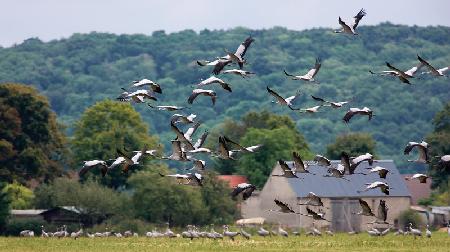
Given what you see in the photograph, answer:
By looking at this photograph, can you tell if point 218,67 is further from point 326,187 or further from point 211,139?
point 211,139

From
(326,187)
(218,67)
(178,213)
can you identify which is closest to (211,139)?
(326,187)

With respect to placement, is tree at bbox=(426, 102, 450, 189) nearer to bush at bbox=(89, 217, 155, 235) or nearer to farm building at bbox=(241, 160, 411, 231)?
farm building at bbox=(241, 160, 411, 231)

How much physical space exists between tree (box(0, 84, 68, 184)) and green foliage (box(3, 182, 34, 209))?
0.99 metres

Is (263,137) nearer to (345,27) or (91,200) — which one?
(91,200)

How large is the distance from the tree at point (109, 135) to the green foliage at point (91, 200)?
9.62 metres

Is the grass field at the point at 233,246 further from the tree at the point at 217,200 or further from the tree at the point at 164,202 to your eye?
the tree at the point at 217,200

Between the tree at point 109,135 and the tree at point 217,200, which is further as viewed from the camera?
the tree at point 109,135

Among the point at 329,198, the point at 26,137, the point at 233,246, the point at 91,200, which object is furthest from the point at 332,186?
the point at 233,246

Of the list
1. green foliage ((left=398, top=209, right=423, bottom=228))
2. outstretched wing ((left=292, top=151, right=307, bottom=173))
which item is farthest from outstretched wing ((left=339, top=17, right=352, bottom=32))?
green foliage ((left=398, top=209, right=423, bottom=228))

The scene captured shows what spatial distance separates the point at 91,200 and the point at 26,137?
36.7ft

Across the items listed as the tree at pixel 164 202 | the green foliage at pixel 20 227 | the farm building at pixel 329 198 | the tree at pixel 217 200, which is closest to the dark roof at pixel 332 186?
the farm building at pixel 329 198

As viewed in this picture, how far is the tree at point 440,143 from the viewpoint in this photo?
11931 cm

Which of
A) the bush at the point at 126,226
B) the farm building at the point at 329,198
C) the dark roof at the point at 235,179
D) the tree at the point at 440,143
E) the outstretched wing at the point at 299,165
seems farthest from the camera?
the tree at the point at 440,143

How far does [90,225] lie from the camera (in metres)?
95.8
